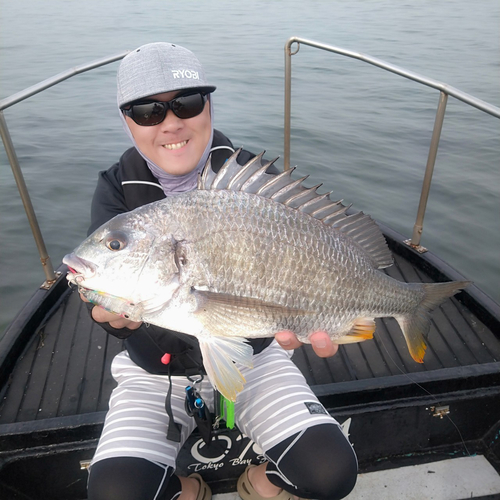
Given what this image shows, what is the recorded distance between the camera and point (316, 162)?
8008mm

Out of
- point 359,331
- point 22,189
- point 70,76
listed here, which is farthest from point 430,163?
point 22,189

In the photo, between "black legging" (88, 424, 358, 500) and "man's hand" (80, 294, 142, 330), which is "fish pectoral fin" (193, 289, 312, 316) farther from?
"black legging" (88, 424, 358, 500)

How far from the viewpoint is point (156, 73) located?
2029 millimetres

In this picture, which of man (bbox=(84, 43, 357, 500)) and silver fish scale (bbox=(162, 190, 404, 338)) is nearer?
silver fish scale (bbox=(162, 190, 404, 338))

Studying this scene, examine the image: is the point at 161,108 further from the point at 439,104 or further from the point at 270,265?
the point at 439,104

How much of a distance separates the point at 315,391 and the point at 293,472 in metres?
0.50

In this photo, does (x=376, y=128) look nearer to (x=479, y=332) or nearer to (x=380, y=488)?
(x=479, y=332)

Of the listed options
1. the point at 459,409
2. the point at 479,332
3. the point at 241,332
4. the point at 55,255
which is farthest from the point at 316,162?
the point at 241,332

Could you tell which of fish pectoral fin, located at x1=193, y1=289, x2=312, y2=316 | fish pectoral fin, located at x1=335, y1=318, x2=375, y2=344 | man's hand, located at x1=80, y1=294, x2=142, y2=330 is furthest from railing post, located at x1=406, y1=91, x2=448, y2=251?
man's hand, located at x1=80, y1=294, x2=142, y2=330

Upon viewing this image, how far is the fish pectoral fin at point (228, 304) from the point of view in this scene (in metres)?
1.66

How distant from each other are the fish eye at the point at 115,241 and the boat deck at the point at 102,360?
4.28ft

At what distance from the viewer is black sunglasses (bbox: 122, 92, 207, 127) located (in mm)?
2043

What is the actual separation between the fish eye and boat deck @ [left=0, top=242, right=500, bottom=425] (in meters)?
1.30

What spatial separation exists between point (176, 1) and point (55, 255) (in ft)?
94.1
